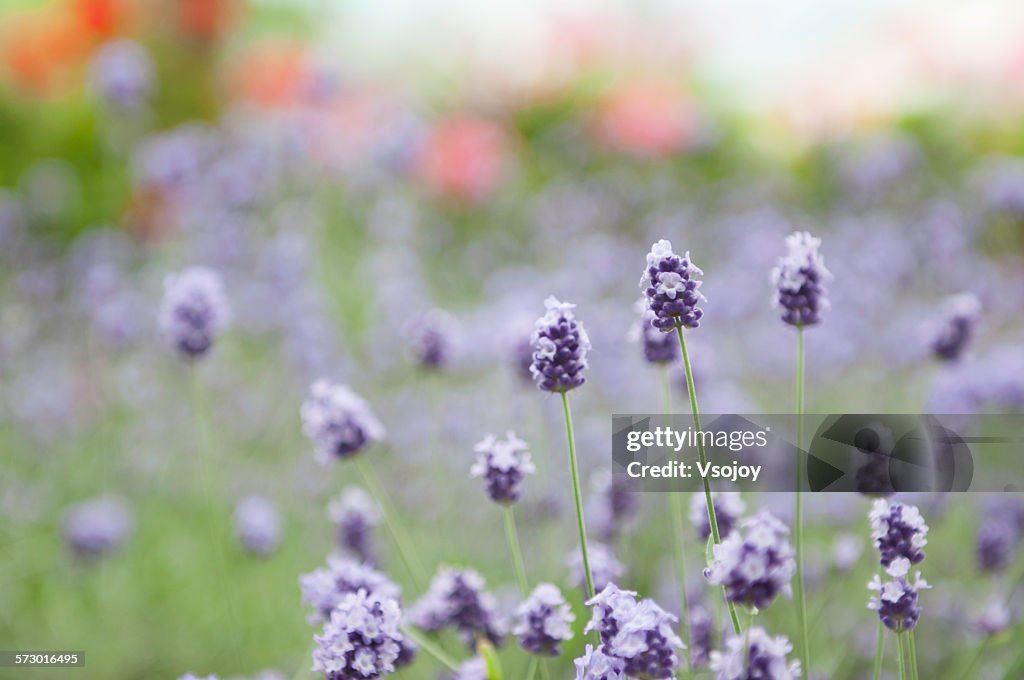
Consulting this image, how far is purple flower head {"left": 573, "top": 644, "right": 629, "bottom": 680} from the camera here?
40.3 inches

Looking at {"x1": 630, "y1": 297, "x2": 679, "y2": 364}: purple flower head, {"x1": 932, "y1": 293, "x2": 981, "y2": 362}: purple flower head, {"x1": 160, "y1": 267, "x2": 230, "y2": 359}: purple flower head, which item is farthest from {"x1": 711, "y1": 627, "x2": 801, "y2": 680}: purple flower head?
{"x1": 160, "y1": 267, "x2": 230, "y2": 359}: purple flower head

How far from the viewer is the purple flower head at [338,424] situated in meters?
1.51

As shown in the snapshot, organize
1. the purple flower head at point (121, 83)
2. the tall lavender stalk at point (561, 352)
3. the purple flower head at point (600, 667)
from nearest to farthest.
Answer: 1. the purple flower head at point (600, 667)
2. the tall lavender stalk at point (561, 352)
3. the purple flower head at point (121, 83)

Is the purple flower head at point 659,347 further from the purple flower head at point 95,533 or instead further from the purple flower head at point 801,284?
the purple flower head at point 95,533

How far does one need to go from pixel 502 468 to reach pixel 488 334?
2.29 metres

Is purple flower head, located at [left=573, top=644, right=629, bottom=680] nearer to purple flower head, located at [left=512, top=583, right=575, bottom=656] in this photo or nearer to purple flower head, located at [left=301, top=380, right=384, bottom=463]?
purple flower head, located at [left=512, top=583, right=575, bottom=656]

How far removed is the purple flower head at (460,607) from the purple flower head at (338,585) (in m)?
0.11

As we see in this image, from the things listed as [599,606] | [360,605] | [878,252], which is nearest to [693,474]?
[599,606]

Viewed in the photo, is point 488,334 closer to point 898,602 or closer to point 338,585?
point 338,585

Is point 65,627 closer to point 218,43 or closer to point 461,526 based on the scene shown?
point 461,526

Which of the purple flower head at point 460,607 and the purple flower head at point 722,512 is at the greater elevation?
the purple flower head at point 722,512

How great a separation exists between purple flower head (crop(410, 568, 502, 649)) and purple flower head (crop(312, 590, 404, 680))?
0.29m

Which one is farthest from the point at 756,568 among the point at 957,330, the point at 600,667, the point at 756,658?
the point at 957,330

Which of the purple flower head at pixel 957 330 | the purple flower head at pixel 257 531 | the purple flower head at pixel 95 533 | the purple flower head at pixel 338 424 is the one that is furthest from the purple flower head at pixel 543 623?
the purple flower head at pixel 95 533
